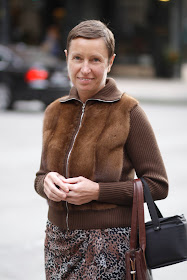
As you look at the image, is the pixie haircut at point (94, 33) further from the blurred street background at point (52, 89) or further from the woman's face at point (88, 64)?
the blurred street background at point (52, 89)

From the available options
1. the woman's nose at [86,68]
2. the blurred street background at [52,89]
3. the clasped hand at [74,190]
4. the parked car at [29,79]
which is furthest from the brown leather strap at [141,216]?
the parked car at [29,79]

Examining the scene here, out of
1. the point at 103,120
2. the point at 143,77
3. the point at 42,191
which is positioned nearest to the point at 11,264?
the point at 42,191

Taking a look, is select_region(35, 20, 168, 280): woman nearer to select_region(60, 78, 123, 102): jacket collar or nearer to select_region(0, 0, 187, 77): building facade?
select_region(60, 78, 123, 102): jacket collar

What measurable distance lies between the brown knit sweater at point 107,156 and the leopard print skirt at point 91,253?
0.13 feet

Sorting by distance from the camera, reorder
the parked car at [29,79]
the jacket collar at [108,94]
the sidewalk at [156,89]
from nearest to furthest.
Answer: the jacket collar at [108,94] → the parked car at [29,79] → the sidewalk at [156,89]

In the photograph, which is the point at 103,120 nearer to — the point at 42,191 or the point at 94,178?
the point at 94,178

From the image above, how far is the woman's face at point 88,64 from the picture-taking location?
8.14 ft

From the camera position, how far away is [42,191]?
2713 mm

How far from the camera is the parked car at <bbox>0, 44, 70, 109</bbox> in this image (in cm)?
1534

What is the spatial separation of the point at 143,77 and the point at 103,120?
26178 mm

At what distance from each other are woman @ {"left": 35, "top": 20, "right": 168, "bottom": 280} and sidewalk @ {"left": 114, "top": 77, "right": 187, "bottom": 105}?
16686 millimetres

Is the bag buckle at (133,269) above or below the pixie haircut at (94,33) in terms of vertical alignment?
below

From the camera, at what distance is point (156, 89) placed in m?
22.9

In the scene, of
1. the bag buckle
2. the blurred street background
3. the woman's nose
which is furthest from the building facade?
the bag buckle
